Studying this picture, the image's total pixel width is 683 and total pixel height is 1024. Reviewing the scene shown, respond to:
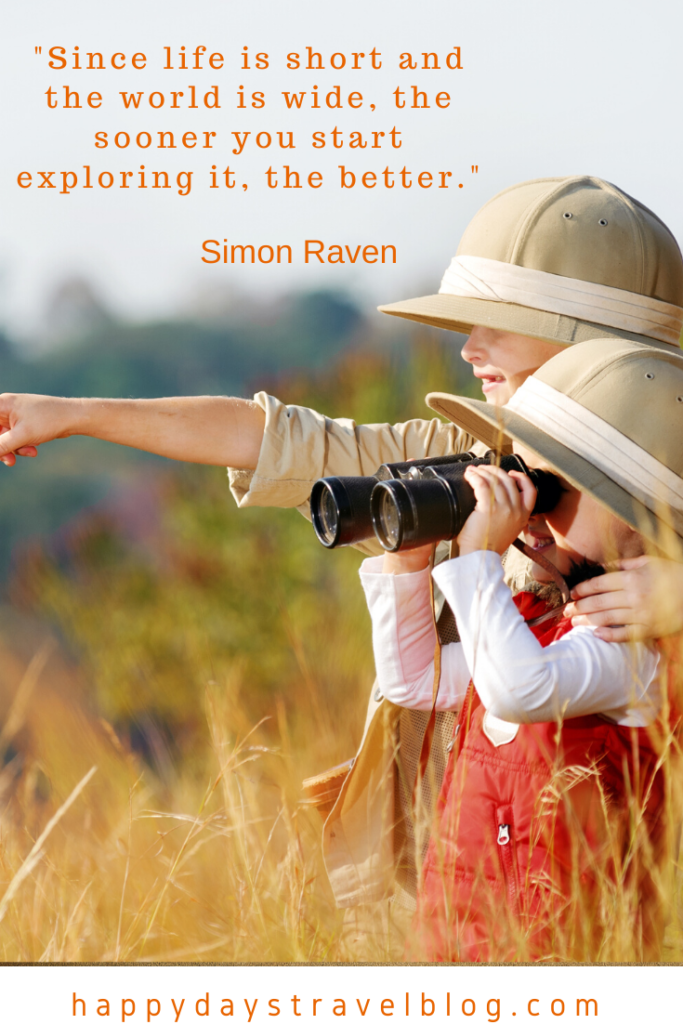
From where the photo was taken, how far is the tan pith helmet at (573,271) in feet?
4.02

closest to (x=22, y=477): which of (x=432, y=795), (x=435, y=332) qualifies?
(x=435, y=332)

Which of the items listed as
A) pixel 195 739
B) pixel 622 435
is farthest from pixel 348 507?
pixel 195 739

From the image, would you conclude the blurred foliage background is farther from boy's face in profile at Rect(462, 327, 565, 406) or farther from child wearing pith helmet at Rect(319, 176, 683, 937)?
boy's face in profile at Rect(462, 327, 565, 406)

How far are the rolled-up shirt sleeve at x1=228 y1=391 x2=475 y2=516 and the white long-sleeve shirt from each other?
334 millimetres

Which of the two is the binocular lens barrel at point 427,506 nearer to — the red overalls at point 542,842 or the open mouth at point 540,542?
the open mouth at point 540,542

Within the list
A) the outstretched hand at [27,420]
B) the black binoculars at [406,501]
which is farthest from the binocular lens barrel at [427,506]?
the outstretched hand at [27,420]

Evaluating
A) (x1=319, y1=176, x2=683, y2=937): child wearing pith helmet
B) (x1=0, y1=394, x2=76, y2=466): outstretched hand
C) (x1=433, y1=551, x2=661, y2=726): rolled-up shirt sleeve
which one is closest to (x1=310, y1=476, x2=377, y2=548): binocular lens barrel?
(x1=433, y1=551, x2=661, y2=726): rolled-up shirt sleeve

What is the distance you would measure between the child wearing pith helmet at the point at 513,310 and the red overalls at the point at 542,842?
0.18 metres

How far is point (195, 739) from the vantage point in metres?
4.17

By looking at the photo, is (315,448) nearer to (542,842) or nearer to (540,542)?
(540,542)

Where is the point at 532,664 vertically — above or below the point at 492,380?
below

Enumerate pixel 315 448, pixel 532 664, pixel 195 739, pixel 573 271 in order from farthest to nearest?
1. pixel 195 739
2. pixel 315 448
3. pixel 573 271
4. pixel 532 664

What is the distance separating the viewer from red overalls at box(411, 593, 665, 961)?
3.20ft

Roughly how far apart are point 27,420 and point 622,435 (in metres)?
0.84
